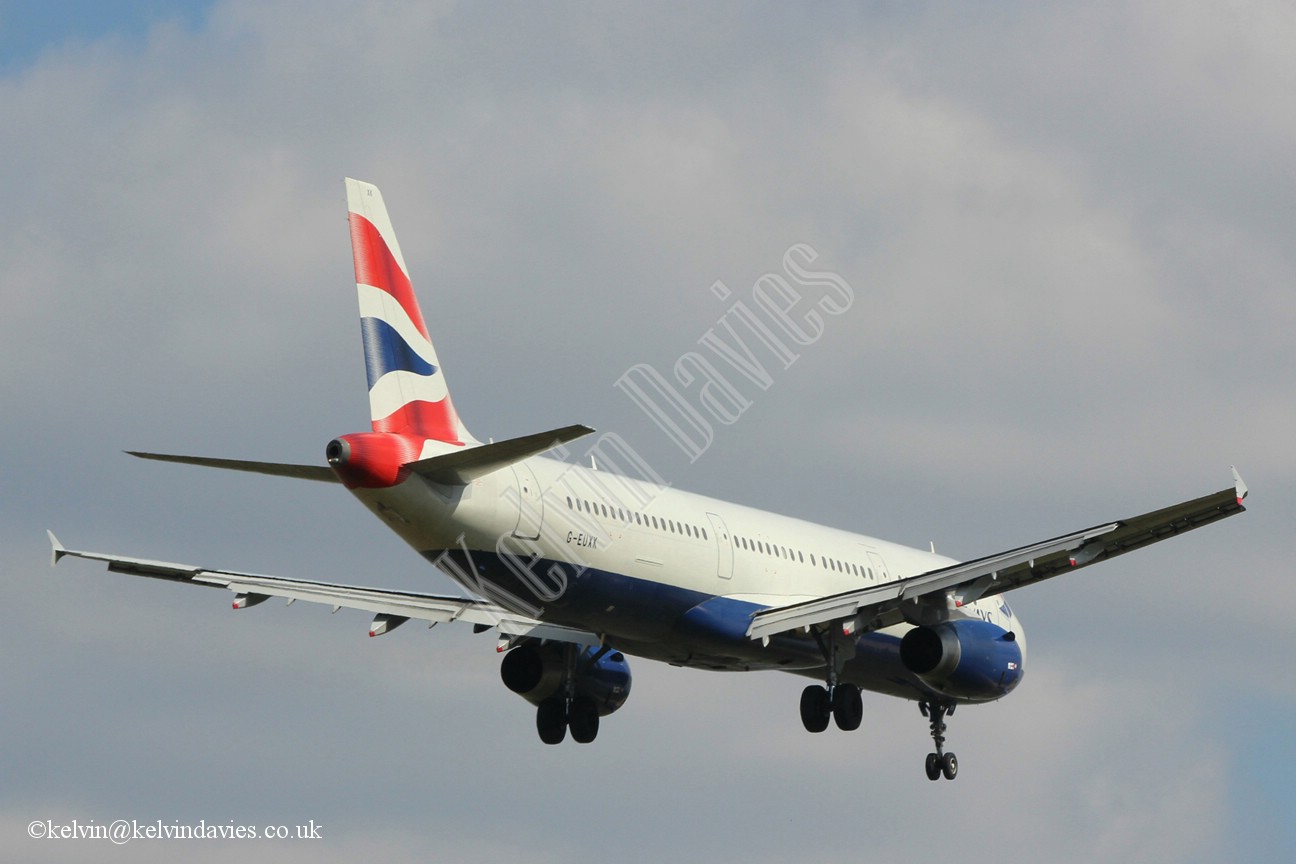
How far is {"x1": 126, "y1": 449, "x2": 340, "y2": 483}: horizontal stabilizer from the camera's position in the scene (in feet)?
93.0

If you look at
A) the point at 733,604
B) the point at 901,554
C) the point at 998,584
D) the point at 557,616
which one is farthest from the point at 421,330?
the point at 901,554

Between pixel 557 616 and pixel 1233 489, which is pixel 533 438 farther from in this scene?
pixel 1233 489

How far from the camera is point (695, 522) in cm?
3747

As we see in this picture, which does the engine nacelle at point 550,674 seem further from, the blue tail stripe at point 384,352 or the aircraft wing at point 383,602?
the blue tail stripe at point 384,352

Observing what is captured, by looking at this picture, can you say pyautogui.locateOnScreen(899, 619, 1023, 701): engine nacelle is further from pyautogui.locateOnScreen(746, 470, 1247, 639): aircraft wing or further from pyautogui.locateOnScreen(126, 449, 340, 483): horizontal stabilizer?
pyautogui.locateOnScreen(126, 449, 340, 483): horizontal stabilizer

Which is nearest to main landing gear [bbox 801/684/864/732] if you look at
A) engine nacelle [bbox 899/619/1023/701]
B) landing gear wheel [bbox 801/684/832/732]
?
landing gear wheel [bbox 801/684/832/732]

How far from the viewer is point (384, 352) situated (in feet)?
108

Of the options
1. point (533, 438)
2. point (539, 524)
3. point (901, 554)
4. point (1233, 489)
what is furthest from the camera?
point (901, 554)

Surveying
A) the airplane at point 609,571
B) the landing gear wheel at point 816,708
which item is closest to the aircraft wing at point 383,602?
the airplane at point 609,571

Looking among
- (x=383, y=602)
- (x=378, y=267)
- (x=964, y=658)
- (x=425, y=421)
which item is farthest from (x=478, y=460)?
(x=964, y=658)

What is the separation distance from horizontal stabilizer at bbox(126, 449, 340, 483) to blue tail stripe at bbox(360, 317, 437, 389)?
2092mm

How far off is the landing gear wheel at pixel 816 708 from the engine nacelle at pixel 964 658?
181 cm

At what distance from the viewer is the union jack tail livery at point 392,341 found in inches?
1287

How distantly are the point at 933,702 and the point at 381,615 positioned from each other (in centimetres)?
1312
